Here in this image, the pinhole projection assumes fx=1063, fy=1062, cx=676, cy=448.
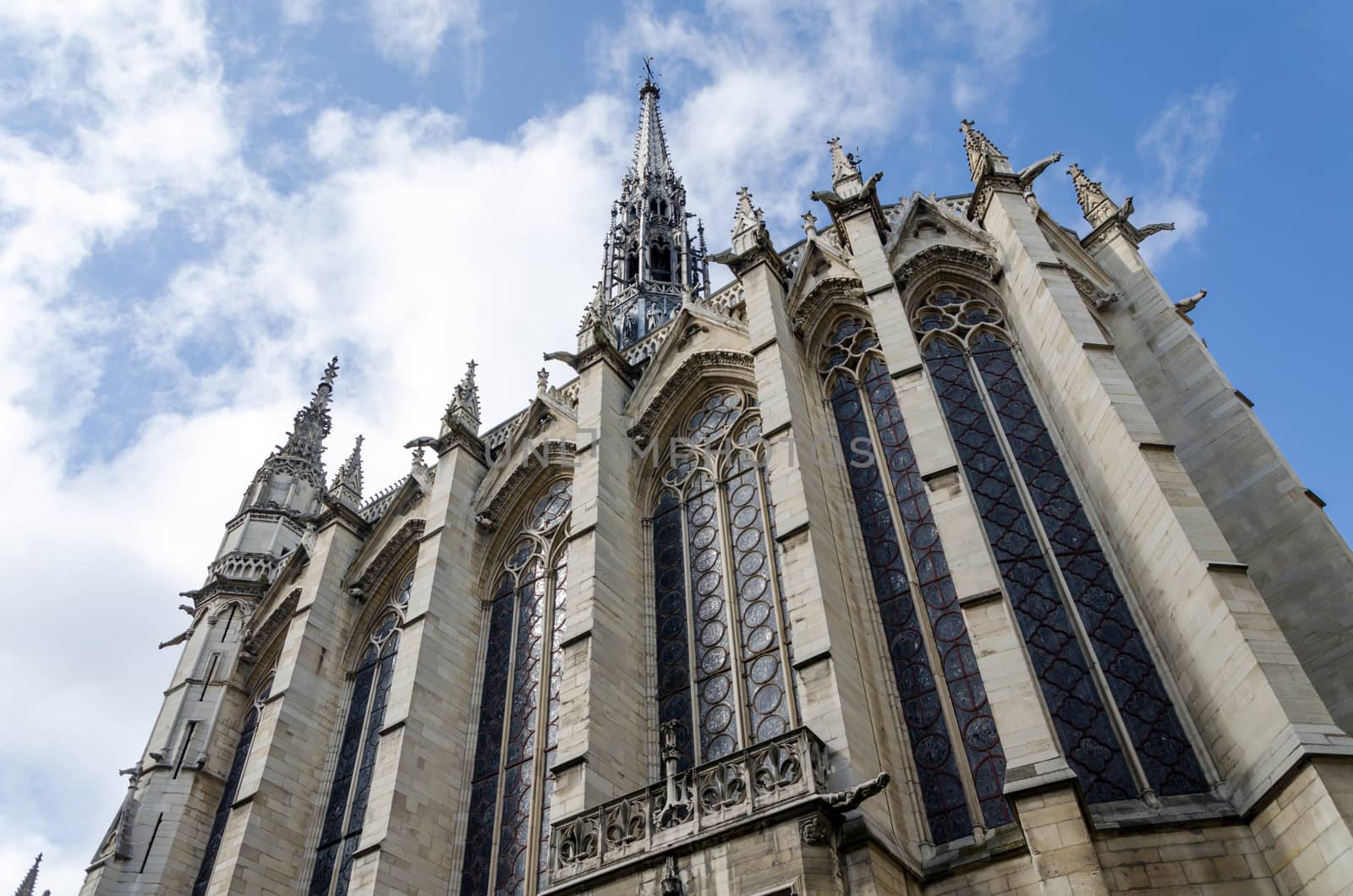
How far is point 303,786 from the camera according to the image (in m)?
15.9

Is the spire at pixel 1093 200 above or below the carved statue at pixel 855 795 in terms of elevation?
above

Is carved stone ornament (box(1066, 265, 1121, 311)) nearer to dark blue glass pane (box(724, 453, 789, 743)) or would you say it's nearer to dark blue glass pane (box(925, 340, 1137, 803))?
dark blue glass pane (box(925, 340, 1137, 803))

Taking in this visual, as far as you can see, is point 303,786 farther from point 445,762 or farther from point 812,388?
point 812,388

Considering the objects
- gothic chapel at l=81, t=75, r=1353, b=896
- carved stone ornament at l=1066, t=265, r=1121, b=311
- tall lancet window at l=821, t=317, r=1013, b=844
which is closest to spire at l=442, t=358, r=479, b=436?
gothic chapel at l=81, t=75, r=1353, b=896

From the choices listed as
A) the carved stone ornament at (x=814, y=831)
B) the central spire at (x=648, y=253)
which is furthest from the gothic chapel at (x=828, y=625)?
the central spire at (x=648, y=253)

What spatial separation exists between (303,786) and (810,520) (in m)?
9.38

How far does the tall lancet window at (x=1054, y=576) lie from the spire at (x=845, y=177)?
7.94 ft

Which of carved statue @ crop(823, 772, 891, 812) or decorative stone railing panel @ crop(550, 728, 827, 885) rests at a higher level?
decorative stone railing panel @ crop(550, 728, 827, 885)

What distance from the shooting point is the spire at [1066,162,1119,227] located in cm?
1633

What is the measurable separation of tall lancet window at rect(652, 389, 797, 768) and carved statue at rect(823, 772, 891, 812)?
3011 mm

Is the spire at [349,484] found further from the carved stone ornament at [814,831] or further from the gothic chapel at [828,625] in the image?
the carved stone ornament at [814,831]

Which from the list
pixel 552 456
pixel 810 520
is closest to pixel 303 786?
pixel 552 456

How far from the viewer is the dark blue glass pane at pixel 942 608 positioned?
9970mm

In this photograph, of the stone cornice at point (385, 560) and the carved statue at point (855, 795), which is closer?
the carved statue at point (855, 795)
